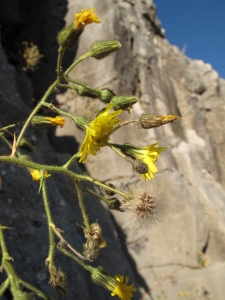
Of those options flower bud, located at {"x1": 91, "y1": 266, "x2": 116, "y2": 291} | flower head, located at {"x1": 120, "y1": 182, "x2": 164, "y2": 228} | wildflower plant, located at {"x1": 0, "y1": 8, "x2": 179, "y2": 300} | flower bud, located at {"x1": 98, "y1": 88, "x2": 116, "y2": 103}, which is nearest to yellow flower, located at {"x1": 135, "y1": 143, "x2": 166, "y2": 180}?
wildflower plant, located at {"x1": 0, "y1": 8, "x2": 179, "y2": 300}

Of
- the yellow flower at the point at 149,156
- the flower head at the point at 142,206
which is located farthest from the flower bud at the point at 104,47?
the flower head at the point at 142,206

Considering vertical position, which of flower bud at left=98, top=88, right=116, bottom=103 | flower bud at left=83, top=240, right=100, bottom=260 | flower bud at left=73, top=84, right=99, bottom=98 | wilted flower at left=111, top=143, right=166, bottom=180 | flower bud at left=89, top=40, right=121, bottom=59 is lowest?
flower bud at left=83, top=240, right=100, bottom=260

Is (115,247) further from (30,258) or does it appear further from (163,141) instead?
(163,141)

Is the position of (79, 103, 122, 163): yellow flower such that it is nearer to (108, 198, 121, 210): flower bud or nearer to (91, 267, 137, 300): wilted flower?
(108, 198, 121, 210): flower bud

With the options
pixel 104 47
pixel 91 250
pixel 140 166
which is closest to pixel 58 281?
pixel 91 250

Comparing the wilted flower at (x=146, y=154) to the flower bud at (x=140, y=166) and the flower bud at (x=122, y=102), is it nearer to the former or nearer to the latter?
the flower bud at (x=140, y=166)

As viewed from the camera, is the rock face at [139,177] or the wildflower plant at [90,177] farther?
the rock face at [139,177]
